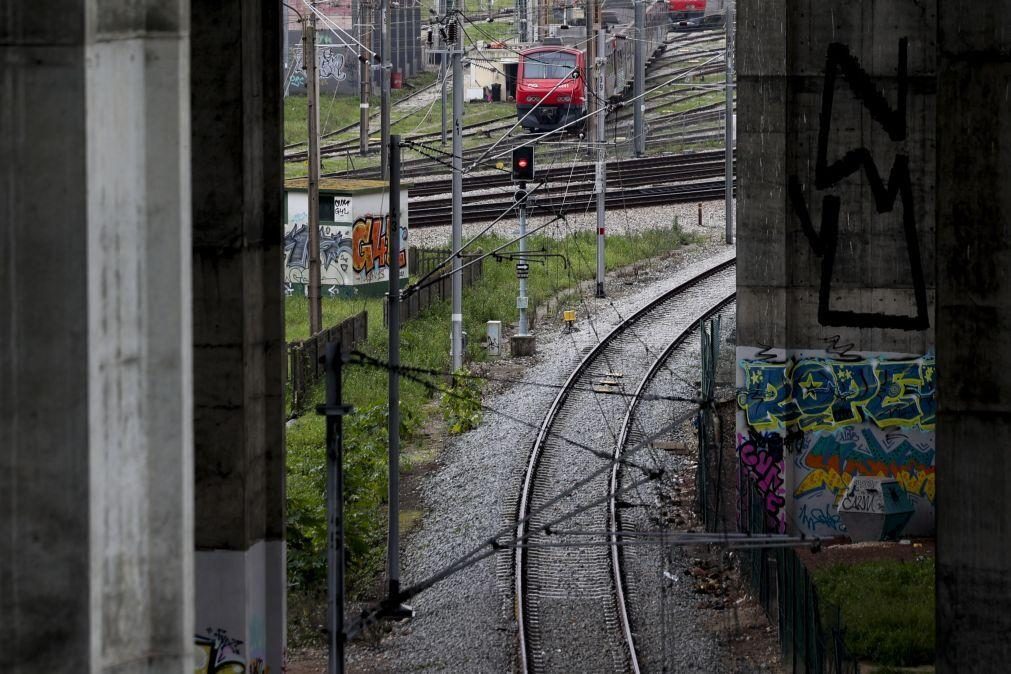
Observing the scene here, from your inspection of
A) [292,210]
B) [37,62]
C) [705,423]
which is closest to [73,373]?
[37,62]

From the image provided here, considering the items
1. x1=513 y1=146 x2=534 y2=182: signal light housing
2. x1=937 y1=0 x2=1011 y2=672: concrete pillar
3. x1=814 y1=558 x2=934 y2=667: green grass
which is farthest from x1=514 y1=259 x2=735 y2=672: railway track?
x1=513 y1=146 x2=534 y2=182: signal light housing

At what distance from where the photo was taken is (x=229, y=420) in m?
13.3

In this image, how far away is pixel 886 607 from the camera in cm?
1616

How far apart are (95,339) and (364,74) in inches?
1865

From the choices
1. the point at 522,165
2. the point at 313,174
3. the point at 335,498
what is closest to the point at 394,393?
the point at 335,498

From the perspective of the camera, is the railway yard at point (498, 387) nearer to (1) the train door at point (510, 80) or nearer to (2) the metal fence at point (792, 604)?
(2) the metal fence at point (792, 604)

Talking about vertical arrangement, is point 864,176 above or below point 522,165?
below

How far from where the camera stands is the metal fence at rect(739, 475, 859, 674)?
490 inches

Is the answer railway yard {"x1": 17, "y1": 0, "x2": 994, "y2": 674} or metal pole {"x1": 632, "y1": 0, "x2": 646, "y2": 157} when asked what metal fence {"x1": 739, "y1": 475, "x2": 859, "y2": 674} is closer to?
railway yard {"x1": 17, "y1": 0, "x2": 994, "y2": 674}

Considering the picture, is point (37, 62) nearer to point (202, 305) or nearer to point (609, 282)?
point (202, 305)

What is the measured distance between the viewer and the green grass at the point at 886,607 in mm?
15117

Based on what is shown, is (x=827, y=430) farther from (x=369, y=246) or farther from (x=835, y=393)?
(x=369, y=246)

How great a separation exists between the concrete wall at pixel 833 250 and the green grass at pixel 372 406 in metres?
4.66

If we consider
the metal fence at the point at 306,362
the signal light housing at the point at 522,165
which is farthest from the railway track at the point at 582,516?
the metal fence at the point at 306,362
